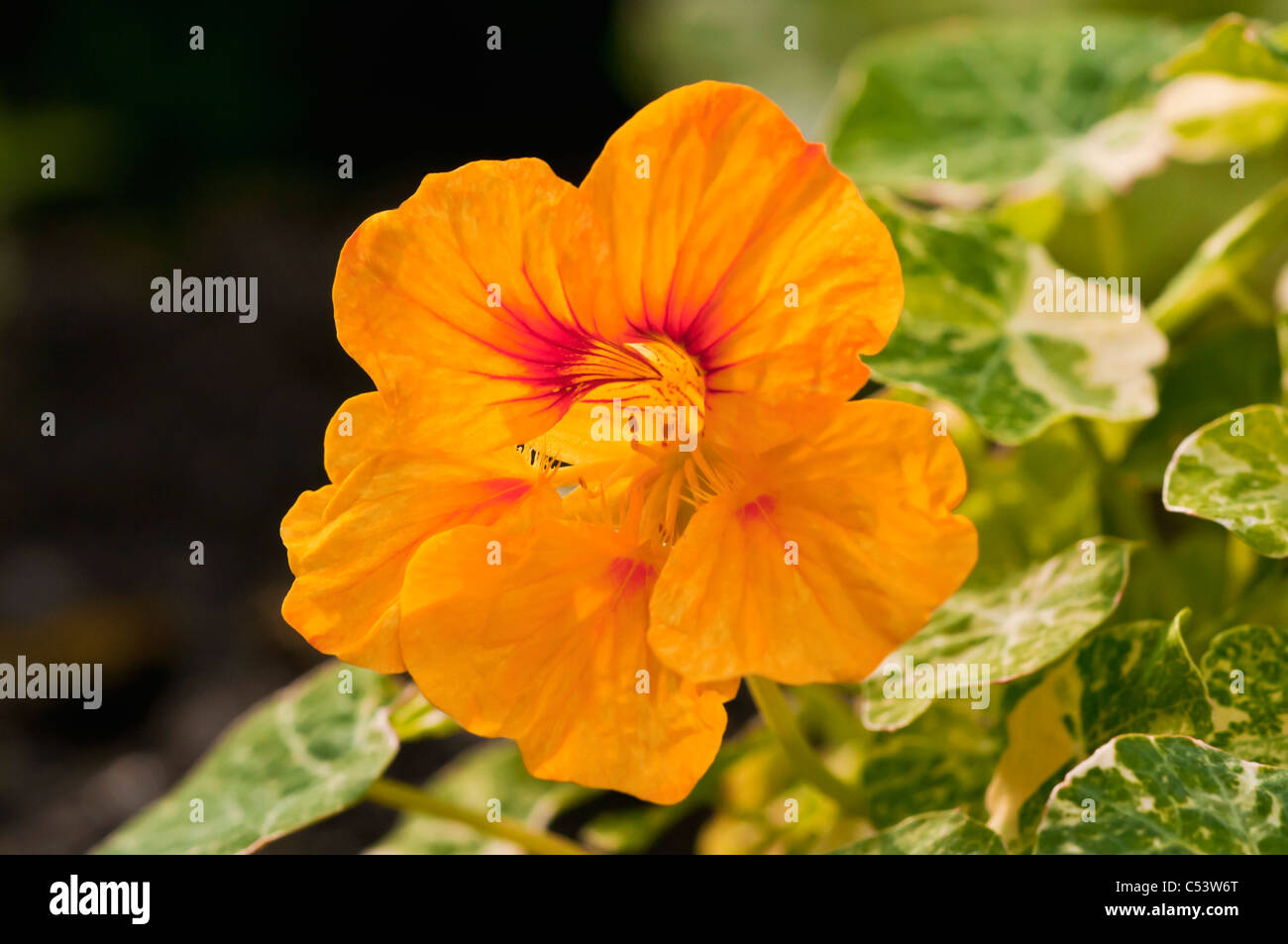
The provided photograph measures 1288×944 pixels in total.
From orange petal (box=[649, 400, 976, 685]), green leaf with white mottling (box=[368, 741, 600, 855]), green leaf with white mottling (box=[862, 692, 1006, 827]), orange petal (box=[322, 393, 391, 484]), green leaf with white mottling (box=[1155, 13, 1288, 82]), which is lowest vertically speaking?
green leaf with white mottling (box=[368, 741, 600, 855])

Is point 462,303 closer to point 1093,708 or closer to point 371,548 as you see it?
point 371,548

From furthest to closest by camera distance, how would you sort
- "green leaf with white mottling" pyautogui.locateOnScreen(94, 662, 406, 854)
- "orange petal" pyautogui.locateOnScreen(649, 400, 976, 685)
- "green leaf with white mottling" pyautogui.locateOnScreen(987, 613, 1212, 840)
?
"green leaf with white mottling" pyautogui.locateOnScreen(94, 662, 406, 854), "green leaf with white mottling" pyautogui.locateOnScreen(987, 613, 1212, 840), "orange petal" pyautogui.locateOnScreen(649, 400, 976, 685)

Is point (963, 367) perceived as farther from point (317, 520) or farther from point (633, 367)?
point (317, 520)

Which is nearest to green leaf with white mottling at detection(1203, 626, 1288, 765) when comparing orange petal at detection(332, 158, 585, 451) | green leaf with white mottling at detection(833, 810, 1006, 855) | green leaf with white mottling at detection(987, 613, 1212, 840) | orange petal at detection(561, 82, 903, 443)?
green leaf with white mottling at detection(987, 613, 1212, 840)

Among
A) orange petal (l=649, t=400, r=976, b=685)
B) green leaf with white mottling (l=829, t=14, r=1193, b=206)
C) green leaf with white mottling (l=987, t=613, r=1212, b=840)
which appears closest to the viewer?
orange petal (l=649, t=400, r=976, b=685)

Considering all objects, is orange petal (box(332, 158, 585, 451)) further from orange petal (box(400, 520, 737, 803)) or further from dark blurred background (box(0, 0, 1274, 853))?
dark blurred background (box(0, 0, 1274, 853))

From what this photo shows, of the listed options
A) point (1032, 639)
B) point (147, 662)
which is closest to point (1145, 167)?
point (1032, 639)
